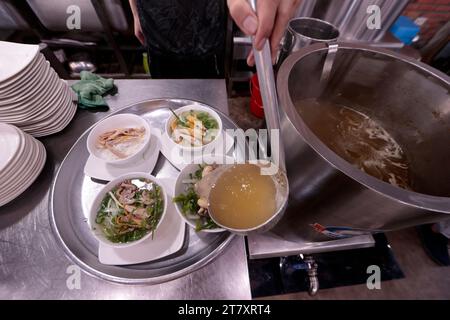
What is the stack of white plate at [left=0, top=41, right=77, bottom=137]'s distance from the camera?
0.96 metres

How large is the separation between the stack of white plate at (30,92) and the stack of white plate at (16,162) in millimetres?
90

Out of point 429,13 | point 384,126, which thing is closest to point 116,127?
point 384,126

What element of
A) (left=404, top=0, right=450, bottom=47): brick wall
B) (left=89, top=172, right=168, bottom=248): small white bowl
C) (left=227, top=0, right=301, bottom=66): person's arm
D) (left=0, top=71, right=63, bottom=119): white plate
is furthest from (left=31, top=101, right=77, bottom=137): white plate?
(left=404, top=0, right=450, bottom=47): brick wall

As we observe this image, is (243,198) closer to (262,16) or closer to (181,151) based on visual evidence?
(181,151)

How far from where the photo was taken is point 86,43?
2.56m

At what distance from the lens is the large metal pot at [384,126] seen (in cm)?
56

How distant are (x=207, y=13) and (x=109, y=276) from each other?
1.72 m

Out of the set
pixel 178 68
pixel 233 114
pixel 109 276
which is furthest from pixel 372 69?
pixel 233 114

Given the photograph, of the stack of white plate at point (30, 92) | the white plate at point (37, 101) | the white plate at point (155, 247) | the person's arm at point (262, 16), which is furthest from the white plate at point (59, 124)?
the person's arm at point (262, 16)

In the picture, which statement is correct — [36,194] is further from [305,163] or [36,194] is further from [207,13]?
[207,13]

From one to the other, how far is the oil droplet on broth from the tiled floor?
1.17 metres

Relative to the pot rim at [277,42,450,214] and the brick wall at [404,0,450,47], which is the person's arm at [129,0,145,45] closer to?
the pot rim at [277,42,450,214]

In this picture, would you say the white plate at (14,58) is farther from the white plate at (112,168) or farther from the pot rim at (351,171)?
the pot rim at (351,171)

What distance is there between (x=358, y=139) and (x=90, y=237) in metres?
1.27
